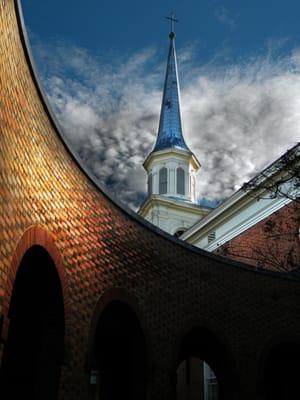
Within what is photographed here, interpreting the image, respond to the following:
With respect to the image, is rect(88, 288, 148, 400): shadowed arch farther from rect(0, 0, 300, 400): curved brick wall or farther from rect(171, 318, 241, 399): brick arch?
rect(171, 318, 241, 399): brick arch

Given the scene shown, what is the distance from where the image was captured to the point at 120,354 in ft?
33.5

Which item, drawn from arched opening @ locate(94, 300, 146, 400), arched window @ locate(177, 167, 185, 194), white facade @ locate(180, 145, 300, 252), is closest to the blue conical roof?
arched window @ locate(177, 167, 185, 194)

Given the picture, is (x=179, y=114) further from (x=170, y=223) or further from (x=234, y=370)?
(x=234, y=370)

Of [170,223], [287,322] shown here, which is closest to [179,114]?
[170,223]

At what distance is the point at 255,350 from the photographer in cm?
1166

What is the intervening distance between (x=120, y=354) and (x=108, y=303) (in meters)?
2.03

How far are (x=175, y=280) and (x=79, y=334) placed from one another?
11.7 feet

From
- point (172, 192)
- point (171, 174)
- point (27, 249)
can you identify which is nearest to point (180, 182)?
point (171, 174)

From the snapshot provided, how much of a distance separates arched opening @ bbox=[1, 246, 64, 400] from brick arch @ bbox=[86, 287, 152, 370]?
30.5 inches

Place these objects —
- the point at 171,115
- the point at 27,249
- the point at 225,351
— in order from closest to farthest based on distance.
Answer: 1. the point at 27,249
2. the point at 225,351
3. the point at 171,115

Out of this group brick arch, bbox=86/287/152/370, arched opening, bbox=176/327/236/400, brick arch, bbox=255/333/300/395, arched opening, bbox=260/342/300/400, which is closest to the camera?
brick arch, bbox=86/287/152/370

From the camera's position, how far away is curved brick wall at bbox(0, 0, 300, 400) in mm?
5773

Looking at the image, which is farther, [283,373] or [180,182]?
[180,182]

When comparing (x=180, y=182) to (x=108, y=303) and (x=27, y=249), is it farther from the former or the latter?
(x=27, y=249)
